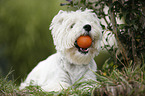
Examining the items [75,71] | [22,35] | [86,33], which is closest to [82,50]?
[86,33]

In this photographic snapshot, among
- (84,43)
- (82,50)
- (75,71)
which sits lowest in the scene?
(75,71)

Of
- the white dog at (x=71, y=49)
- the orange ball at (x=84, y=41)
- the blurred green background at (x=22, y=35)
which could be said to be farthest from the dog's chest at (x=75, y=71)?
Result: the blurred green background at (x=22, y=35)

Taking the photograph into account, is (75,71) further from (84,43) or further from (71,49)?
(84,43)

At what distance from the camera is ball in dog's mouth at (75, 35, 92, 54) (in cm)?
306

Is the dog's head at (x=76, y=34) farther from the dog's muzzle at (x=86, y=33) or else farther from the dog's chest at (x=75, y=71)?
the dog's chest at (x=75, y=71)

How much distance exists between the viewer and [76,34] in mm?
3074

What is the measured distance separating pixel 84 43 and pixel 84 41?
0.11ft

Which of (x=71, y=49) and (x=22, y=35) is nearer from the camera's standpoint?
(x=71, y=49)

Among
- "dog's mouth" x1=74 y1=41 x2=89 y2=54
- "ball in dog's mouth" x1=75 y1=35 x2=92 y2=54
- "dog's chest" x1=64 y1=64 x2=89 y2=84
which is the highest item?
"ball in dog's mouth" x1=75 y1=35 x2=92 y2=54

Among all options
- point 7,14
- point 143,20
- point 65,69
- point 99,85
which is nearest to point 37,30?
point 7,14

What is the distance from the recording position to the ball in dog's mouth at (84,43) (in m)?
3.06

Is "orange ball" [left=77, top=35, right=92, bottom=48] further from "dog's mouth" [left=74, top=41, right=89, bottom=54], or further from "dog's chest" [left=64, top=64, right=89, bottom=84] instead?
"dog's chest" [left=64, top=64, right=89, bottom=84]

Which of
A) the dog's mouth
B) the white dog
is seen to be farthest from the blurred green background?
the dog's mouth

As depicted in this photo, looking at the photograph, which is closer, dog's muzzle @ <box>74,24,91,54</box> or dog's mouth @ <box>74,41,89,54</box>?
dog's muzzle @ <box>74,24,91,54</box>
